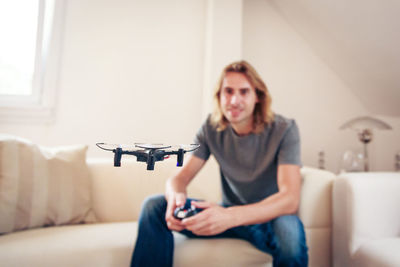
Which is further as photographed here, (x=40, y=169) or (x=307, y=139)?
(x=307, y=139)

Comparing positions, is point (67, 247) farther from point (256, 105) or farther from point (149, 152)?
point (256, 105)

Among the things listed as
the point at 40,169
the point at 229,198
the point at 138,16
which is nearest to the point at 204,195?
the point at 229,198

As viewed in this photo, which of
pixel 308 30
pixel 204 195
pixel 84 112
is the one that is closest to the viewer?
pixel 84 112

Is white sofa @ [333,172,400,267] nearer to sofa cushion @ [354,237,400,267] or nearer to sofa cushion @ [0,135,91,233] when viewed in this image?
sofa cushion @ [354,237,400,267]

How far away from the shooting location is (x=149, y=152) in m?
0.25

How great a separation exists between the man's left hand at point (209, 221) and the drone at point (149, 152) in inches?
21.3

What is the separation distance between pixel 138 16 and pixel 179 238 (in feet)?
3.08

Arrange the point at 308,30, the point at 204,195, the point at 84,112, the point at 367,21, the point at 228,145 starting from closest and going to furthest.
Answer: the point at 84,112 → the point at 228,145 → the point at 204,195 → the point at 367,21 → the point at 308,30

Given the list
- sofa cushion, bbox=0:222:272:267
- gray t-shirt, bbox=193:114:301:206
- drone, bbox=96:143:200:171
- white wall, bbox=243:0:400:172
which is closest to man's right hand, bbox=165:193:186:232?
sofa cushion, bbox=0:222:272:267

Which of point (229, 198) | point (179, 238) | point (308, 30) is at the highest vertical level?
point (308, 30)

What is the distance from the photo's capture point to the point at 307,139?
1.99 m

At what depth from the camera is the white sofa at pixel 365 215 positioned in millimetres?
931

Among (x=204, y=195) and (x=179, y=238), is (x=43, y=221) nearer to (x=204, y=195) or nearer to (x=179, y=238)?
(x=179, y=238)

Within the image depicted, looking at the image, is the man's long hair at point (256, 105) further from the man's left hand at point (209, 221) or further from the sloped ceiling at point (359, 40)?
the sloped ceiling at point (359, 40)
